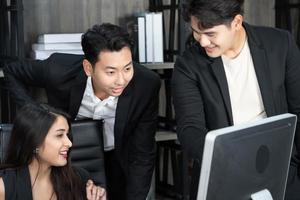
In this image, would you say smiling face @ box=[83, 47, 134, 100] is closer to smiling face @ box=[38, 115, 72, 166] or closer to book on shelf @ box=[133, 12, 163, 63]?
smiling face @ box=[38, 115, 72, 166]

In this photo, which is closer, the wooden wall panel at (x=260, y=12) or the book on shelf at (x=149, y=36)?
the book on shelf at (x=149, y=36)

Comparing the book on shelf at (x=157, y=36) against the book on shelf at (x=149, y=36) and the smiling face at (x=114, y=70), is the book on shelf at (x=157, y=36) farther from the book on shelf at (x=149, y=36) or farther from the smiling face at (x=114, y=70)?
the smiling face at (x=114, y=70)

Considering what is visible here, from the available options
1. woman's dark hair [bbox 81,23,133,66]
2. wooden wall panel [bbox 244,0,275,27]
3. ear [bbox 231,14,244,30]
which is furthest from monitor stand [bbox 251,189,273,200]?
wooden wall panel [bbox 244,0,275,27]

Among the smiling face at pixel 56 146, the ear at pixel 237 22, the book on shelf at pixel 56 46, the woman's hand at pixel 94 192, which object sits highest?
the ear at pixel 237 22

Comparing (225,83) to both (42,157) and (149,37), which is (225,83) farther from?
(149,37)

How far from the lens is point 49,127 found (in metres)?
1.78

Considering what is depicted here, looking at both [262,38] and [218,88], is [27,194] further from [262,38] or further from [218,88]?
[262,38]

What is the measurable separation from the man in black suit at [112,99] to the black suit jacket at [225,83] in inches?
13.0

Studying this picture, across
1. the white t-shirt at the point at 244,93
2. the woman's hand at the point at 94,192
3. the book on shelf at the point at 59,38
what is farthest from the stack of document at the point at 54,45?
the white t-shirt at the point at 244,93

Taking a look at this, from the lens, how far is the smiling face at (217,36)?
1.49m

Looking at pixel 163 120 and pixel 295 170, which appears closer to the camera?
pixel 295 170

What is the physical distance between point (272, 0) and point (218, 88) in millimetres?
2253

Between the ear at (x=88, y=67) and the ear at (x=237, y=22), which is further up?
the ear at (x=237, y=22)

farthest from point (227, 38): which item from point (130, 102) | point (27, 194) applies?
point (27, 194)
